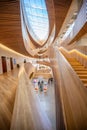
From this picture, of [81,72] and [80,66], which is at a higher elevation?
[80,66]

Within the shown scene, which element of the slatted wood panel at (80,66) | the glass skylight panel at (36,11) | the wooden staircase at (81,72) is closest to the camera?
the wooden staircase at (81,72)

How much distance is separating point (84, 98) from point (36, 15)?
19.3 meters

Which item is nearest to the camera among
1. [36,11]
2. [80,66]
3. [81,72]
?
[81,72]

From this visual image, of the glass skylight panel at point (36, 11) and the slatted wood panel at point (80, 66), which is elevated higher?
the glass skylight panel at point (36, 11)

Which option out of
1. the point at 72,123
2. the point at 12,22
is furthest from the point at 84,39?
the point at 72,123

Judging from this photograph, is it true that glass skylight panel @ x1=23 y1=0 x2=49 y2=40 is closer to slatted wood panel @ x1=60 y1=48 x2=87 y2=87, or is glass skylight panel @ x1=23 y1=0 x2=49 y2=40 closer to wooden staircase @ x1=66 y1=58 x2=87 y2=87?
slatted wood panel @ x1=60 y1=48 x2=87 y2=87

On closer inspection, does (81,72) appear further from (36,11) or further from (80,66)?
(36,11)

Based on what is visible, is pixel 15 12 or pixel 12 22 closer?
pixel 15 12

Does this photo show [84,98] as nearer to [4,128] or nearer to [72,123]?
[72,123]

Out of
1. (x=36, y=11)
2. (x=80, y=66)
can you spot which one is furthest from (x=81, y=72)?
(x=36, y=11)

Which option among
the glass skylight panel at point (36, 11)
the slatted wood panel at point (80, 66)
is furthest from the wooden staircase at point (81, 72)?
the glass skylight panel at point (36, 11)

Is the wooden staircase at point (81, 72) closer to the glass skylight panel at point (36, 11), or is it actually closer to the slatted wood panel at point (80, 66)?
the slatted wood panel at point (80, 66)

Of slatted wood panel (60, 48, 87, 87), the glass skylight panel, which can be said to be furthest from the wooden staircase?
the glass skylight panel

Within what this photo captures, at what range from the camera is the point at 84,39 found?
30.2 ft
